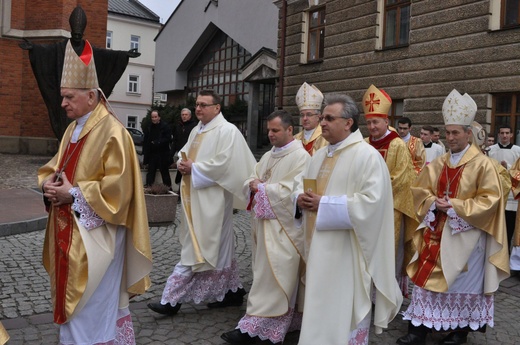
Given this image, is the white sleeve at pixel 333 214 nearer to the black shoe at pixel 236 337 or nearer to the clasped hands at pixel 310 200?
the clasped hands at pixel 310 200

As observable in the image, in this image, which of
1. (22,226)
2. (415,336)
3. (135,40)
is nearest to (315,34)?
(22,226)

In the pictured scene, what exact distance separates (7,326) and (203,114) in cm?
249

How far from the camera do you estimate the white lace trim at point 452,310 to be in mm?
4676

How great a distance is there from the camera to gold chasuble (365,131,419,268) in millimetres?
5730

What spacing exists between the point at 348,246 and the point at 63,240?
1.82m

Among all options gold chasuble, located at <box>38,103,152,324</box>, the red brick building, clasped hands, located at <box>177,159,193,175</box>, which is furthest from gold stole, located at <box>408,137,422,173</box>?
the red brick building

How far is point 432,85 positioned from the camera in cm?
1468

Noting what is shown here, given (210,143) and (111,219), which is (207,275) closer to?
(210,143)

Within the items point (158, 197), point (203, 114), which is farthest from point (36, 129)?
point (203, 114)

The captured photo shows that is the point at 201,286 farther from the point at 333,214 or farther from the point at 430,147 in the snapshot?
the point at 430,147

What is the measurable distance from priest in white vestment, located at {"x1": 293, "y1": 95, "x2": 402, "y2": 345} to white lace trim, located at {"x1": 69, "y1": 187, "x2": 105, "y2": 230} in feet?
4.58

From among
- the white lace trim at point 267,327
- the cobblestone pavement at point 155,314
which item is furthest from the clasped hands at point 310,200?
the cobblestone pavement at point 155,314

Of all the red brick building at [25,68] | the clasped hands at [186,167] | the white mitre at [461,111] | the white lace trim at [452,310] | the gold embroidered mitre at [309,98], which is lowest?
the white lace trim at [452,310]

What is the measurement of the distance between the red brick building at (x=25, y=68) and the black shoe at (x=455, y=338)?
56.2 ft
